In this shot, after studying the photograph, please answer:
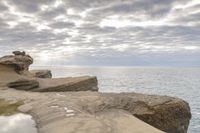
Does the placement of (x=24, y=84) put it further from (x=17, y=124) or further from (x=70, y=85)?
(x=17, y=124)

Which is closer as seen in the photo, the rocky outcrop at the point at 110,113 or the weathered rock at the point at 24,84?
the rocky outcrop at the point at 110,113

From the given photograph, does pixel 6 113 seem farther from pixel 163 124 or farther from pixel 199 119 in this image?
pixel 199 119

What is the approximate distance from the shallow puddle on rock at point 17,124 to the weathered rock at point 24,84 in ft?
43.7

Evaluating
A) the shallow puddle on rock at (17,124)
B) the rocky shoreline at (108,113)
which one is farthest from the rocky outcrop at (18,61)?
the shallow puddle on rock at (17,124)

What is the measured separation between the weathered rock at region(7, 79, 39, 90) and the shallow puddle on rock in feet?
43.7

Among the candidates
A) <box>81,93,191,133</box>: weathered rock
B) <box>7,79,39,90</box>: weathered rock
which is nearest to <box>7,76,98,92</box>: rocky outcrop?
<box>7,79,39,90</box>: weathered rock

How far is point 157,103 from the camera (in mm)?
20094

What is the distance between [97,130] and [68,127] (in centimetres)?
142

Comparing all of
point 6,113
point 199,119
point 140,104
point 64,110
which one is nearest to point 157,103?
point 140,104

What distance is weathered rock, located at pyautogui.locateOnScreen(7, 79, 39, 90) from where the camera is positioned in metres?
30.7

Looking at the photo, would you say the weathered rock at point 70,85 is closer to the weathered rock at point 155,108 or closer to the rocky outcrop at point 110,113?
the rocky outcrop at point 110,113

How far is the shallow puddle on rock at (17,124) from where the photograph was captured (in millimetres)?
14145

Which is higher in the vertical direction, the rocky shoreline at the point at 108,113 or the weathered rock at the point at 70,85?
the weathered rock at the point at 70,85

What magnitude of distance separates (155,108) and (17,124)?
883 cm
